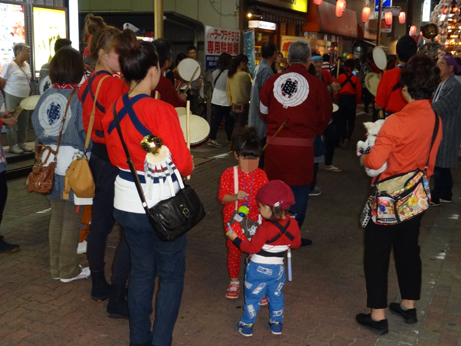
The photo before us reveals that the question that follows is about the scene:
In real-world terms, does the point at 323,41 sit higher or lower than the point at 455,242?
higher

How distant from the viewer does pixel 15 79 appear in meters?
9.58

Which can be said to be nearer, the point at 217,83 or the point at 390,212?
the point at 390,212

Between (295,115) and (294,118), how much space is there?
0.03 m

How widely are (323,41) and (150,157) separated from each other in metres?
23.2

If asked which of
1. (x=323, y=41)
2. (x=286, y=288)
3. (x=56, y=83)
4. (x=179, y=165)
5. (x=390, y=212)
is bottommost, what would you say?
(x=286, y=288)

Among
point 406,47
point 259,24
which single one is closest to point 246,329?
point 406,47

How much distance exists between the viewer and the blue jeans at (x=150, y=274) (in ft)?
10.1

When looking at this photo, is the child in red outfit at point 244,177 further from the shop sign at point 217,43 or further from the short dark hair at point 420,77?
the shop sign at point 217,43

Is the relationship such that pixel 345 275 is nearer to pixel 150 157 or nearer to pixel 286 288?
pixel 286 288

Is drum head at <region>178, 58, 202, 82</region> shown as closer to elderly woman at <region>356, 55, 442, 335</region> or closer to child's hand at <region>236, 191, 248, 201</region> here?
child's hand at <region>236, 191, 248, 201</region>

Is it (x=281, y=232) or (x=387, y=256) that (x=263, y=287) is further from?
(x=387, y=256)

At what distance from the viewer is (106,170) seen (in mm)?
3883

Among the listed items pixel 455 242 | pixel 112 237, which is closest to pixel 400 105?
pixel 455 242

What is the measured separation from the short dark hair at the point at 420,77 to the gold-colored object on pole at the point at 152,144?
5.71 ft
